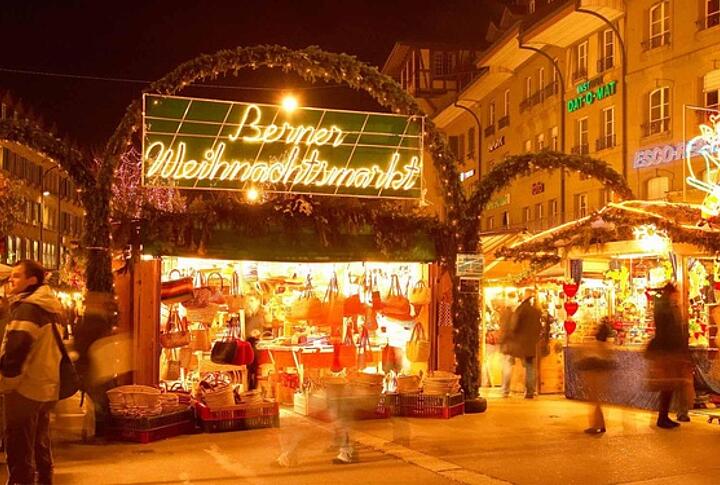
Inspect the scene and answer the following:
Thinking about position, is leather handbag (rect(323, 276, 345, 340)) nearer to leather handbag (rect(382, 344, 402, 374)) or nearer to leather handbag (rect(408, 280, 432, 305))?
leather handbag (rect(382, 344, 402, 374))

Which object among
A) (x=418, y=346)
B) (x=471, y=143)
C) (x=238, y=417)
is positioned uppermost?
(x=471, y=143)

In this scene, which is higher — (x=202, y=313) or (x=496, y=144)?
(x=496, y=144)

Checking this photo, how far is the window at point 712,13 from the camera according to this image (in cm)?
2444

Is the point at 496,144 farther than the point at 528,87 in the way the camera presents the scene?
Yes

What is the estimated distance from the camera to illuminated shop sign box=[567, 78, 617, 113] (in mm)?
29312

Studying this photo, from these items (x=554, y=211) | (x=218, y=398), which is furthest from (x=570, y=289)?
(x=554, y=211)

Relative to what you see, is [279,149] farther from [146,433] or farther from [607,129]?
[607,129]

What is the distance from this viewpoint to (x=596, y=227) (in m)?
14.2

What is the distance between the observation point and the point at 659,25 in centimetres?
2698

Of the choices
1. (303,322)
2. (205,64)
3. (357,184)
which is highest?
(205,64)

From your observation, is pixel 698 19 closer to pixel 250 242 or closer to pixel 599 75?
pixel 599 75

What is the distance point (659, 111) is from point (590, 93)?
3751 mm

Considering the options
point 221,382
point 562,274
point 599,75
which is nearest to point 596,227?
point 562,274

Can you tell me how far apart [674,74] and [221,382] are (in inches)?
763
